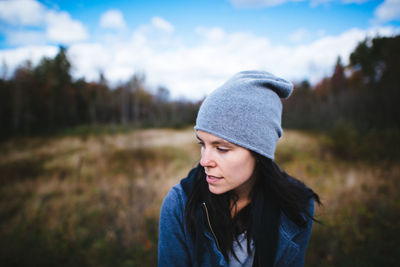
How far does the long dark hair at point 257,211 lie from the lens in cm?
135

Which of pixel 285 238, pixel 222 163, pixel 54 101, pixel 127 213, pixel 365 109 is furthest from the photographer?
pixel 54 101

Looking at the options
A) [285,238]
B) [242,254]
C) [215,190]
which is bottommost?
[242,254]

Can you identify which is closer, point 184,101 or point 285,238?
point 285,238

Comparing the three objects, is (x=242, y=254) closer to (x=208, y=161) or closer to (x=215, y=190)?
(x=215, y=190)

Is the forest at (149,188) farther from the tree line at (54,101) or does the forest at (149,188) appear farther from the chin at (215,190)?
the tree line at (54,101)

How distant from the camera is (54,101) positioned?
2748cm

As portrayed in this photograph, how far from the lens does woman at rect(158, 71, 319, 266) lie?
129 centimetres

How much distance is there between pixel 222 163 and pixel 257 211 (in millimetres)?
608

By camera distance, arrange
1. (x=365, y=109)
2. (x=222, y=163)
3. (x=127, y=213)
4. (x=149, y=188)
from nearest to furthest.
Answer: (x=222, y=163)
(x=127, y=213)
(x=149, y=188)
(x=365, y=109)

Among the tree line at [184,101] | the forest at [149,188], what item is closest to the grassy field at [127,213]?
the forest at [149,188]

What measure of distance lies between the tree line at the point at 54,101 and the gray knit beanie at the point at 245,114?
15.4 meters

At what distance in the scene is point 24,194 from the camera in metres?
6.59

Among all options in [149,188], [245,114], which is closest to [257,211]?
[245,114]

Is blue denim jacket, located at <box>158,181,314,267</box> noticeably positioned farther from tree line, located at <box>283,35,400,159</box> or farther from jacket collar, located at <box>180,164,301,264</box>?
tree line, located at <box>283,35,400,159</box>
